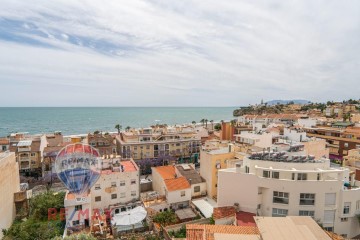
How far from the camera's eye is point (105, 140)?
206ft

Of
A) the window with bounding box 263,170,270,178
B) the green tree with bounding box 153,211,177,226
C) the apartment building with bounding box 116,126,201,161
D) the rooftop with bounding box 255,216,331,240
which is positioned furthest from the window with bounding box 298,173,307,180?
the apartment building with bounding box 116,126,201,161

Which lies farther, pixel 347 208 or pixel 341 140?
pixel 341 140

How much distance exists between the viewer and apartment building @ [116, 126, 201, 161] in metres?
63.3

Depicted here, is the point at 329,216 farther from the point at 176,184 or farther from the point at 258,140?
the point at 258,140

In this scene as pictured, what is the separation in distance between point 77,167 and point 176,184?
48.5 feet

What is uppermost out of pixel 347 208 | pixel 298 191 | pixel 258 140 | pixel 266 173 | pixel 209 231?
pixel 258 140

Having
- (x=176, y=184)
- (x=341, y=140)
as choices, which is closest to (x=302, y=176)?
(x=176, y=184)

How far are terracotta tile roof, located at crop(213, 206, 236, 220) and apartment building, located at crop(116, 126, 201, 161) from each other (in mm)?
37385

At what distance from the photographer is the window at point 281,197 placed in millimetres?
26625

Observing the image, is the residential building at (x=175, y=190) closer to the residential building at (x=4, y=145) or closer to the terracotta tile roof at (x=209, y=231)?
the terracotta tile roof at (x=209, y=231)

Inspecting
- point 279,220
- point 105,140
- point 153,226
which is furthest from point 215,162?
point 105,140

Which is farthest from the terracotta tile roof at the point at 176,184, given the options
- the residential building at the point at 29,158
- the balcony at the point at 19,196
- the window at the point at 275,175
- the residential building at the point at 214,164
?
the residential building at the point at 29,158

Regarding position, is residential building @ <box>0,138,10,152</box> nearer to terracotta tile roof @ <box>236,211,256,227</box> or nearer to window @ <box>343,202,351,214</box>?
terracotta tile roof @ <box>236,211,256,227</box>

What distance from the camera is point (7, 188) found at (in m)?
33.8
